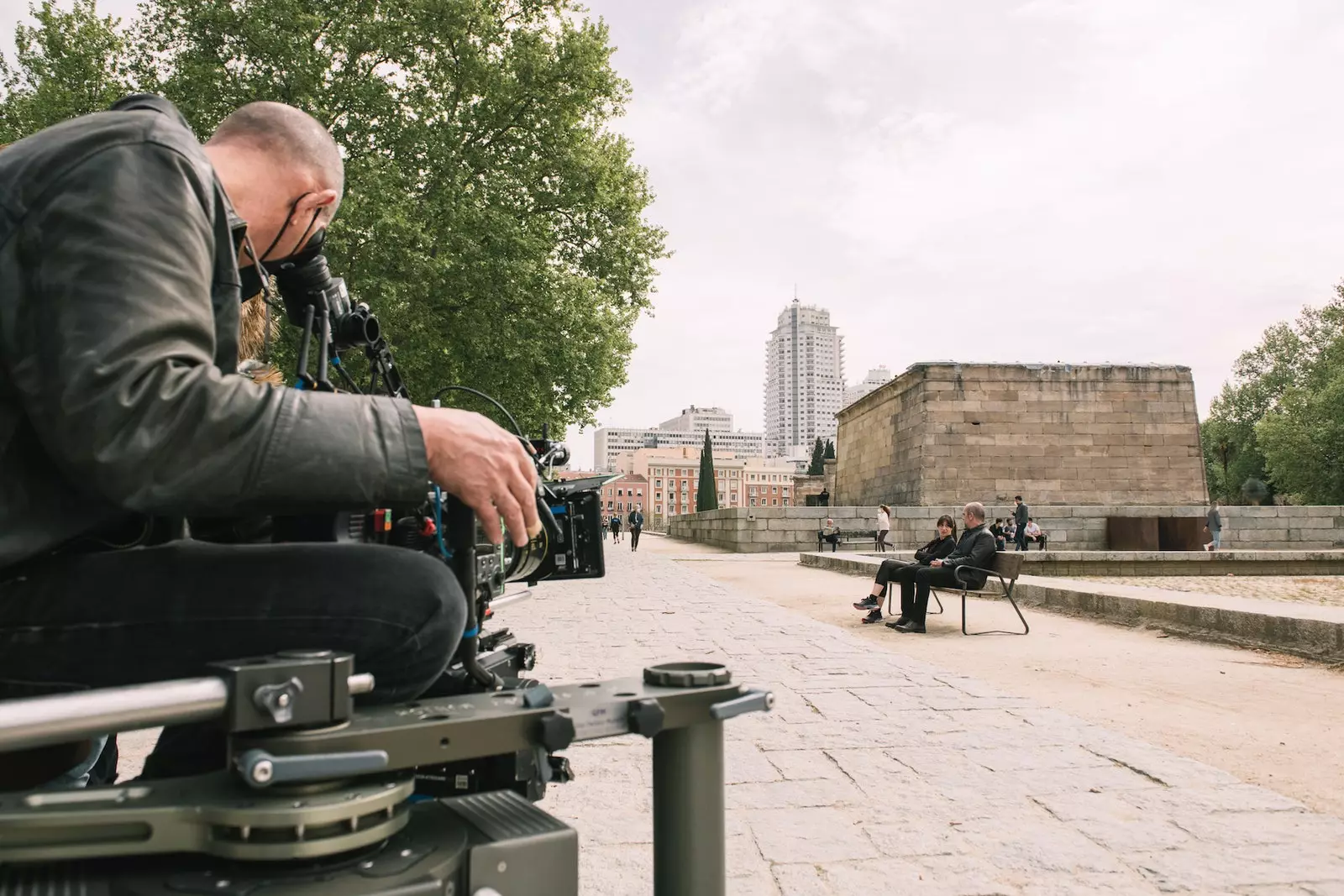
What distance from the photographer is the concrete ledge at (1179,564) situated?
16188 mm

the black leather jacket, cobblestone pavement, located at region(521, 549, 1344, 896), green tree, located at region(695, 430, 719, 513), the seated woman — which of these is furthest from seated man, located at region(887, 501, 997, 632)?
green tree, located at region(695, 430, 719, 513)

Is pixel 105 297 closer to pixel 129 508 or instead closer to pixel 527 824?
pixel 129 508

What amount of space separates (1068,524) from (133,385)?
28.9 m

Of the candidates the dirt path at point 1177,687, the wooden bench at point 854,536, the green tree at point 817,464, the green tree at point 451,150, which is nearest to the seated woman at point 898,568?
the dirt path at point 1177,687

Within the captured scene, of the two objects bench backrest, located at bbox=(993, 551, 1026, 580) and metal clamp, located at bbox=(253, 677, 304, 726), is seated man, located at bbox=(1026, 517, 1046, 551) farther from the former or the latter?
metal clamp, located at bbox=(253, 677, 304, 726)

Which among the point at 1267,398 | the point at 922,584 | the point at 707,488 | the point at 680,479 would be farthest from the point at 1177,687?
the point at 680,479

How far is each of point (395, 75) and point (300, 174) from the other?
21382 millimetres

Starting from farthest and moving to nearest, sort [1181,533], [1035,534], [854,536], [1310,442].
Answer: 1. [1310,442]
2. [854,536]
3. [1181,533]
4. [1035,534]

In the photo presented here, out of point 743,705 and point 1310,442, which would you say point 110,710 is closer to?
point 743,705

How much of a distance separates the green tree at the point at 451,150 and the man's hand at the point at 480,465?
17470 mm

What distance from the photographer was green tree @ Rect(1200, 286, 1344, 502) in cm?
4828

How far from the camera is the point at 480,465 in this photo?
1169 millimetres

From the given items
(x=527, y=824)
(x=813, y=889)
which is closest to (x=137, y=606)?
(x=527, y=824)

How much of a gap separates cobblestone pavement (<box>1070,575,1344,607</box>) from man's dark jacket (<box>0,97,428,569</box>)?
39.9 feet
